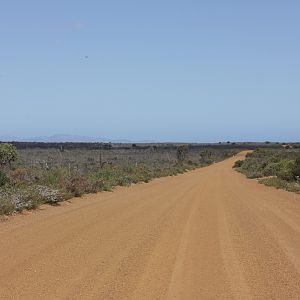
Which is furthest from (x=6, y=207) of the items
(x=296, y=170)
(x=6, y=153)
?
(x=296, y=170)

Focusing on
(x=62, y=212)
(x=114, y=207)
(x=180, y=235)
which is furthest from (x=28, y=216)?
(x=180, y=235)

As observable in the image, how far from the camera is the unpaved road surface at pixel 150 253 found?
7.55 m

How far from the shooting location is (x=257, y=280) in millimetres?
8125

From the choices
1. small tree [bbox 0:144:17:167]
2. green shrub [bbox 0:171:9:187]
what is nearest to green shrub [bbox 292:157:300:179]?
small tree [bbox 0:144:17:167]

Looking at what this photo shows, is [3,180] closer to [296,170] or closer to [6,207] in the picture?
[6,207]

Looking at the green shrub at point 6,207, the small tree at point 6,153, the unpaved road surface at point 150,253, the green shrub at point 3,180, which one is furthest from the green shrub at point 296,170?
the green shrub at point 6,207

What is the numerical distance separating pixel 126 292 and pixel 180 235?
189 inches

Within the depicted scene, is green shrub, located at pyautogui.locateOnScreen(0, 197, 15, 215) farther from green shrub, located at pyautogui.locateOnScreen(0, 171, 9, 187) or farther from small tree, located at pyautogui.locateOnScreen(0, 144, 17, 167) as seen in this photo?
small tree, located at pyautogui.locateOnScreen(0, 144, 17, 167)

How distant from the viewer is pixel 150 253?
10.0 meters

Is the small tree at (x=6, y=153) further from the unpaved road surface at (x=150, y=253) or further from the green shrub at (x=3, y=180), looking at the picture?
the unpaved road surface at (x=150, y=253)

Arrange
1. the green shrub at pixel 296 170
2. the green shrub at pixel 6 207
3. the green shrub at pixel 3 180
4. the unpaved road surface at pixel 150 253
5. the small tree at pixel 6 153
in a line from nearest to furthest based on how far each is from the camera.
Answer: the unpaved road surface at pixel 150 253 → the green shrub at pixel 6 207 → the green shrub at pixel 3 180 → the green shrub at pixel 296 170 → the small tree at pixel 6 153

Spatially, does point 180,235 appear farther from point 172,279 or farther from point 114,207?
point 114,207

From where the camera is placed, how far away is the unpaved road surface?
297 inches

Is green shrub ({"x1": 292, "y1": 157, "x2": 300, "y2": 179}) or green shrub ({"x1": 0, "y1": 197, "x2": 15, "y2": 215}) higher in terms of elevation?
green shrub ({"x1": 292, "y1": 157, "x2": 300, "y2": 179})
